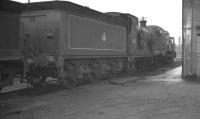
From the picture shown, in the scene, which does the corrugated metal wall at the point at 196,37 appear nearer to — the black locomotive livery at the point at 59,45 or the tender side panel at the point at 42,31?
the black locomotive livery at the point at 59,45

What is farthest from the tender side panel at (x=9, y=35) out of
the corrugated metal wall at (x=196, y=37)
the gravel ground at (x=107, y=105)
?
the corrugated metal wall at (x=196, y=37)

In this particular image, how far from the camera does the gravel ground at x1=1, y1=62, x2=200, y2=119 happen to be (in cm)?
677

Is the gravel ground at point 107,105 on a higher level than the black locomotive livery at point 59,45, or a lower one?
lower

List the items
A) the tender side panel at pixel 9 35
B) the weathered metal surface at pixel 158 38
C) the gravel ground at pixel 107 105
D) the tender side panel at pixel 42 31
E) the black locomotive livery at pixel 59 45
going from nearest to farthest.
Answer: the gravel ground at pixel 107 105 → the tender side panel at pixel 9 35 → the black locomotive livery at pixel 59 45 → the tender side panel at pixel 42 31 → the weathered metal surface at pixel 158 38

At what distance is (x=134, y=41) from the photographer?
18.0 meters

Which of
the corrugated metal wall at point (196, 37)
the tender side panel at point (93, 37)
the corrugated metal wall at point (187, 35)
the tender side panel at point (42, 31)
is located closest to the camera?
the tender side panel at point (42, 31)

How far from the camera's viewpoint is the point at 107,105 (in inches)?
312

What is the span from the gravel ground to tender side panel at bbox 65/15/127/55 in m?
2.11

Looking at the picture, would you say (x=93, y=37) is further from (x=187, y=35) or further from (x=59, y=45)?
(x=187, y=35)

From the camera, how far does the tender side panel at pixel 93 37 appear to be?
36.4 feet

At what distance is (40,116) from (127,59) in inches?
435

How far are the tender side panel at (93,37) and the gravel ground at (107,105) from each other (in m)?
2.11

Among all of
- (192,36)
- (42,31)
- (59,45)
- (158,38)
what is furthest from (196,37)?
(158,38)

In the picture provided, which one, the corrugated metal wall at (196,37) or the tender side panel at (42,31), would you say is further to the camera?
the corrugated metal wall at (196,37)
